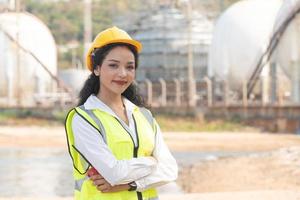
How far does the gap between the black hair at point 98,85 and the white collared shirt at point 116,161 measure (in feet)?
0.47

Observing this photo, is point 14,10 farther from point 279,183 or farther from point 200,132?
point 279,183

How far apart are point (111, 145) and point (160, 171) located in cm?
30

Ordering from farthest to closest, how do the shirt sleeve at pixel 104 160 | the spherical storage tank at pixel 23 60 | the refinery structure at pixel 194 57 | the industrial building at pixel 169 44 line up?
the industrial building at pixel 169 44 → the spherical storage tank at pixel 23 60 → the refinery structure at pixel 194 57 → the shirt sleeve at pixel 104 160

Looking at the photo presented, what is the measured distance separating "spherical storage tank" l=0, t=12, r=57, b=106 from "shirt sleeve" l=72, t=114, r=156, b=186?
159ft

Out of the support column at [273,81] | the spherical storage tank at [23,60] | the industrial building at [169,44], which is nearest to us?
the support column at [273,81]

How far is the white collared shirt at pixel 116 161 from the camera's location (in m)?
3.45

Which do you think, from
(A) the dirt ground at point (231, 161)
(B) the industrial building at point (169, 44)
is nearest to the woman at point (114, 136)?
(A) the dirt ground at point (231, 161)

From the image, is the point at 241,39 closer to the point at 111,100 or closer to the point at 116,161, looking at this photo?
the point at 111,100

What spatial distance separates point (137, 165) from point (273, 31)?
39119mm

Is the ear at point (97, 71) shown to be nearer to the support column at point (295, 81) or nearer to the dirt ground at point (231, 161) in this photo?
the dirt ground at point (231, 161)

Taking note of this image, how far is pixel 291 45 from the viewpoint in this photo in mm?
40188

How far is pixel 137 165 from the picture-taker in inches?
137

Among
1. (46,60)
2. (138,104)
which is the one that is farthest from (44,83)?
(138,104)

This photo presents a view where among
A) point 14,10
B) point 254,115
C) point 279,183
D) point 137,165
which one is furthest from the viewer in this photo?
point 14,10
